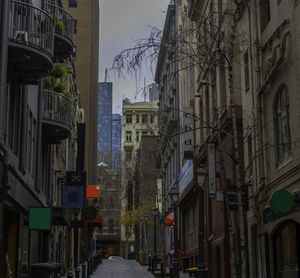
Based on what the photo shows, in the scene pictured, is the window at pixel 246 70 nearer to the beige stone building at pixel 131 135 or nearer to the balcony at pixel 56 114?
the balcony at pixel 56 114

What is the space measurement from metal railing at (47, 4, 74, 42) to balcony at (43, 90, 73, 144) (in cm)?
267

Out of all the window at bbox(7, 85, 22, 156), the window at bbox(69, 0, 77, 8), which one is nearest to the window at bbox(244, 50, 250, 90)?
the window at bbox(7, 85, 22, 156)

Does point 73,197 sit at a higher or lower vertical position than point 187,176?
lower

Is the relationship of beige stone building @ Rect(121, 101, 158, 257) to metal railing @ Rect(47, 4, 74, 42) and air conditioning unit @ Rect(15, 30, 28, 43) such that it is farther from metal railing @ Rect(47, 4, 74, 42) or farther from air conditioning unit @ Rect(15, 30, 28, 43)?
air conditioning unit @ Rect(15, 30, 28, 43)

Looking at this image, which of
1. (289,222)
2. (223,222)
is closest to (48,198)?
(223,222)

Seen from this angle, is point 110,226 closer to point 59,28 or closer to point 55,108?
point 55,108

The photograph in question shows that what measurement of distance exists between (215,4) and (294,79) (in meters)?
13.6

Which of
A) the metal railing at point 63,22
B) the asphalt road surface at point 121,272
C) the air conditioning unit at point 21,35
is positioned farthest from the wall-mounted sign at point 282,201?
the asphalt road surface at point 121,272

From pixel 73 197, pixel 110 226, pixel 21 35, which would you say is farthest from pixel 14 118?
pixel 110 226

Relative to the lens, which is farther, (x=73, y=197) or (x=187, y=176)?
(x=187, y=176)

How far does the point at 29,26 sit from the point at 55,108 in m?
8.10

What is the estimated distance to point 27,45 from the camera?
16625 mm

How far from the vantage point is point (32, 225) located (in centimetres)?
1722

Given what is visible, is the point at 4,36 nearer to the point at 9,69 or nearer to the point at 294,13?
the point at 9,69
